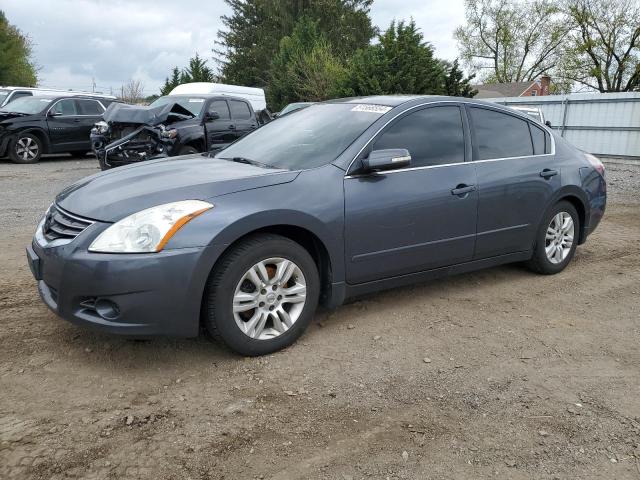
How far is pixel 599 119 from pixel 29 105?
1605 cm

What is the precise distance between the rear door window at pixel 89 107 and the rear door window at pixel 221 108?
208 inches

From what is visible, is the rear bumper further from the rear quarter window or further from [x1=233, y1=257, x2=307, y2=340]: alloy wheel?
[x1=233, y1=257, x2=307, y2=340]: alloy wheel

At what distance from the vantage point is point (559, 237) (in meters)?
5.18

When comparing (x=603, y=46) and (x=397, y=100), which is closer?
(x=397, y=100)

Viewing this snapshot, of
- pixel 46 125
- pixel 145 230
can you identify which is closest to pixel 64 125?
pixel 46 125

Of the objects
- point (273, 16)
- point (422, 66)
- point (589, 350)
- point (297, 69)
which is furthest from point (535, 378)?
point (273, 16)

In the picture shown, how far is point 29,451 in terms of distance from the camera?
250 centimetres

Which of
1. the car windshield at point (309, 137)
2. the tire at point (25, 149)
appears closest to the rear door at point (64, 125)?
the tire at point (25, 149)

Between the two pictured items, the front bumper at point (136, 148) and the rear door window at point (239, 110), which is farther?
the rear door window at point (239, 110)

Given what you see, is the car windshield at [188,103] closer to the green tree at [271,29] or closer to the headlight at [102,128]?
the headlight at [102,128]

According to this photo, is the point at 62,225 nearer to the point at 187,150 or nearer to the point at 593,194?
the point at 593,194

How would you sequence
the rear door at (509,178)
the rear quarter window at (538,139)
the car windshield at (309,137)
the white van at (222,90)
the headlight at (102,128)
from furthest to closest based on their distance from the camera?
the white van at (222,90), the headlight at (102,128), the rear quarter window at (538,139), the rear door at (509,178), the car windshield at (309,137)

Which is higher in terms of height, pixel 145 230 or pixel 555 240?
pixel 145 230

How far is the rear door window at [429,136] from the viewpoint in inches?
161
